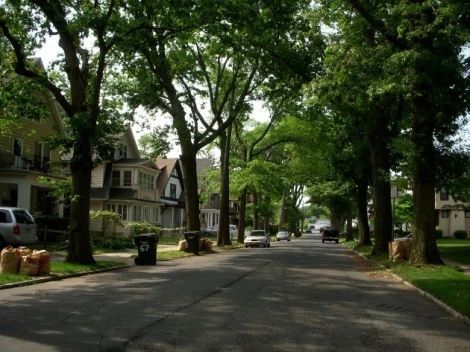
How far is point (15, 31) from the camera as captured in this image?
813 inches

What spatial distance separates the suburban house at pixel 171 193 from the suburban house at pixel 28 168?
21.1 m

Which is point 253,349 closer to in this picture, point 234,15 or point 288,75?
point 234,15

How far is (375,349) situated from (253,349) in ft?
5.36

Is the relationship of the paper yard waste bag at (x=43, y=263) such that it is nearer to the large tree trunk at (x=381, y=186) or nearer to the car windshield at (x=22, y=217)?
the car windshield at (x=22, y=217)

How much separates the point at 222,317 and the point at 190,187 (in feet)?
81.8

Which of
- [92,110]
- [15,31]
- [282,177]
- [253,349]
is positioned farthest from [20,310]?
[282,177]

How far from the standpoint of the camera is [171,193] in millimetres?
65062

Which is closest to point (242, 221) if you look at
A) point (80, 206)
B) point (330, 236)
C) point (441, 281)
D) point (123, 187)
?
point (123, 187)

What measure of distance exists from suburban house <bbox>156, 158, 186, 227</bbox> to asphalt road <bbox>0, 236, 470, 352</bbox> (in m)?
45.5

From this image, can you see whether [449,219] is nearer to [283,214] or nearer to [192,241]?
[283,214]

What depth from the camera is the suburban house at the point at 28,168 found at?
34.6 metres

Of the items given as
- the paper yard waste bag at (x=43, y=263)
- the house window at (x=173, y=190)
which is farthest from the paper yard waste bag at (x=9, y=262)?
the house window at (x=173, y=190)

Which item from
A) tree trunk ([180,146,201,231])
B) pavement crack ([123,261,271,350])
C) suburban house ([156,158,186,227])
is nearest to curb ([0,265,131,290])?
pavement crack ([123,261,271,350])

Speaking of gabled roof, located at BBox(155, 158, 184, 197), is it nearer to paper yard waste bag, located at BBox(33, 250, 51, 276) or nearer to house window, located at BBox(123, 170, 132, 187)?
house window, located at BBox(123, 170, 132, 187)
